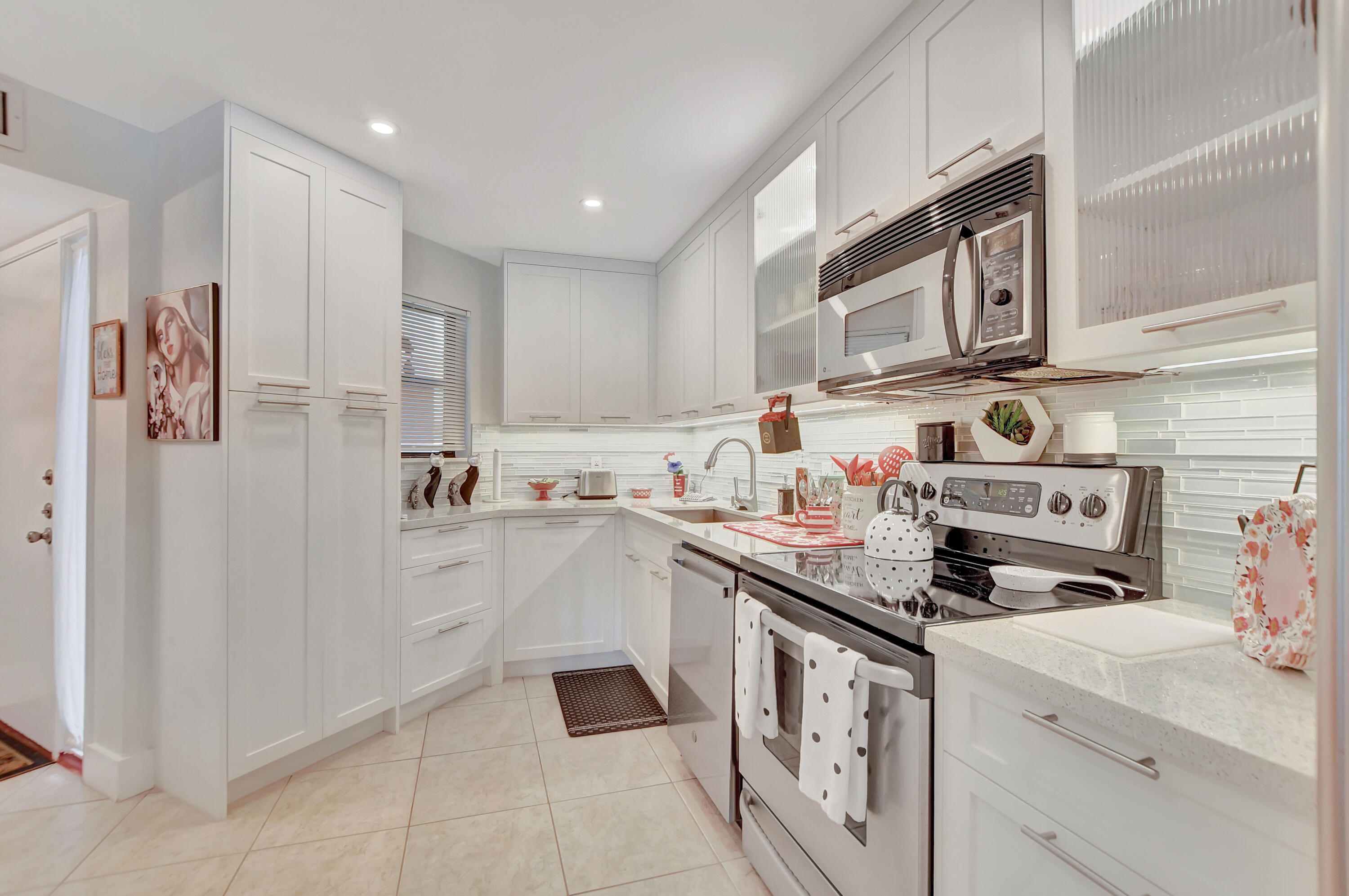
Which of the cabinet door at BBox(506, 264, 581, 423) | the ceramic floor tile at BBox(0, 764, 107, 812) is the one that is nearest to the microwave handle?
the cabinet door at BBox(506, 264, 581, 423)

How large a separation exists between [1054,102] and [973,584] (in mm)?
1046

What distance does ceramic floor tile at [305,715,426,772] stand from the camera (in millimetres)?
2314

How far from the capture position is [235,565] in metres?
2.02

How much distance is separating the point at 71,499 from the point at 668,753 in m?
2.54

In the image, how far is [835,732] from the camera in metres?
1.19

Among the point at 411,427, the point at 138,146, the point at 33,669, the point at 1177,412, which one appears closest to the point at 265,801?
the point at 33,669

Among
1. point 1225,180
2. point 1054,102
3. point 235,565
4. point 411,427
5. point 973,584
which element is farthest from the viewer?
point 411,427

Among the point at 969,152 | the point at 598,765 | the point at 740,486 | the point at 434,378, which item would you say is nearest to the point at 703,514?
the point at 740,486

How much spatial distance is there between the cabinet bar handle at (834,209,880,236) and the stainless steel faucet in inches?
44.6

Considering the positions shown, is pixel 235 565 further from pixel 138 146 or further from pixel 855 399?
pixel 855 399

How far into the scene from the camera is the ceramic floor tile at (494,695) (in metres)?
2.89

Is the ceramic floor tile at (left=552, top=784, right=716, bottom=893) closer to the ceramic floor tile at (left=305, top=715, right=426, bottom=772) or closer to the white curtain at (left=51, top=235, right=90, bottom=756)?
the ceramic floor tile at (left=305, top=715, right=426, bottom=772)

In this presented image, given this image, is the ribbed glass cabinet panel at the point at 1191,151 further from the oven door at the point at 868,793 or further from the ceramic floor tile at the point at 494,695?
the ceramic floor tile at the point at 494,695

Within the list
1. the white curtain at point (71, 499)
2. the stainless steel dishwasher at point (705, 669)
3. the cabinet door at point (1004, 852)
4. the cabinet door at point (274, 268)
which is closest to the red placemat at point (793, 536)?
the stainless steel dishwasher at point (705, 669)
